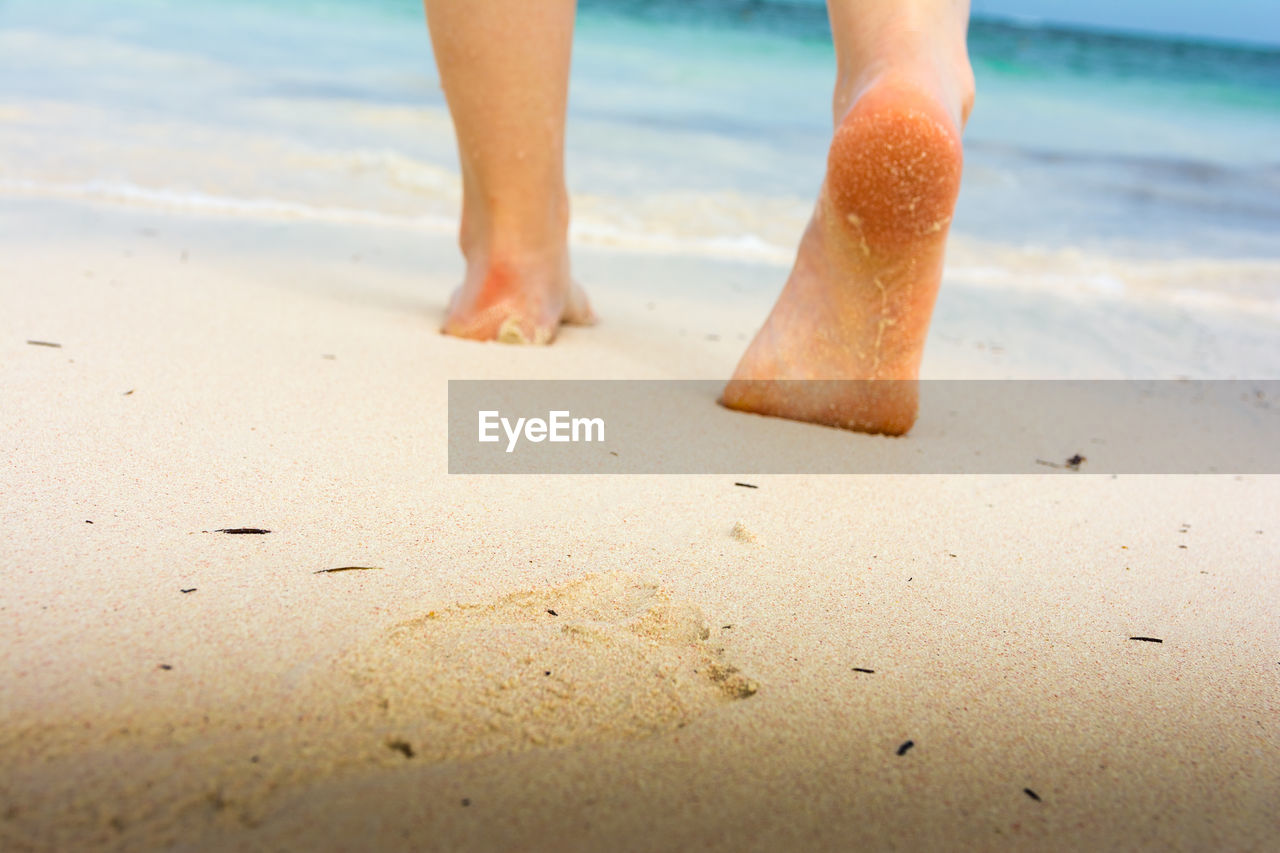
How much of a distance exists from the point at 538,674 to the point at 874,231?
729 mm

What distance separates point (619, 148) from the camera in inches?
172

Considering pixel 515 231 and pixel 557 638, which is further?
pixel 515 231

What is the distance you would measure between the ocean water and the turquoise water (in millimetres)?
19

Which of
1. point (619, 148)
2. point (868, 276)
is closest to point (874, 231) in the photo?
point (868, 276)

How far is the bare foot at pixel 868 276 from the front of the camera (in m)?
1.11

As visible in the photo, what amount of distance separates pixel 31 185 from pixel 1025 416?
8.14 feet

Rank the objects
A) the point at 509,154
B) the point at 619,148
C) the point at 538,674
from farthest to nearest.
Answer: the point at 619,148 < the point at 509,154 < the point at 538,674

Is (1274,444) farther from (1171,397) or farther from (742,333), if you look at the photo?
(742,333)

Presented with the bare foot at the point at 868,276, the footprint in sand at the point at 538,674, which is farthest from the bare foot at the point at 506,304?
the footprint in sand at the point at 538,674

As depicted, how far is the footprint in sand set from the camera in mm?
604

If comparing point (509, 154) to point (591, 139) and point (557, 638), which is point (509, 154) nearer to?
point (557, 638)

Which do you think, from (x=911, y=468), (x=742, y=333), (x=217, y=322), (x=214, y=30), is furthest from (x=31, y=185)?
(x=214, y=30)

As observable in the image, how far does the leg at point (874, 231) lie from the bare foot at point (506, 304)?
37 cm

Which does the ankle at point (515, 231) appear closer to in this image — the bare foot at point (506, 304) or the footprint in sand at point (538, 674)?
the bare foot at point (506, 304)
